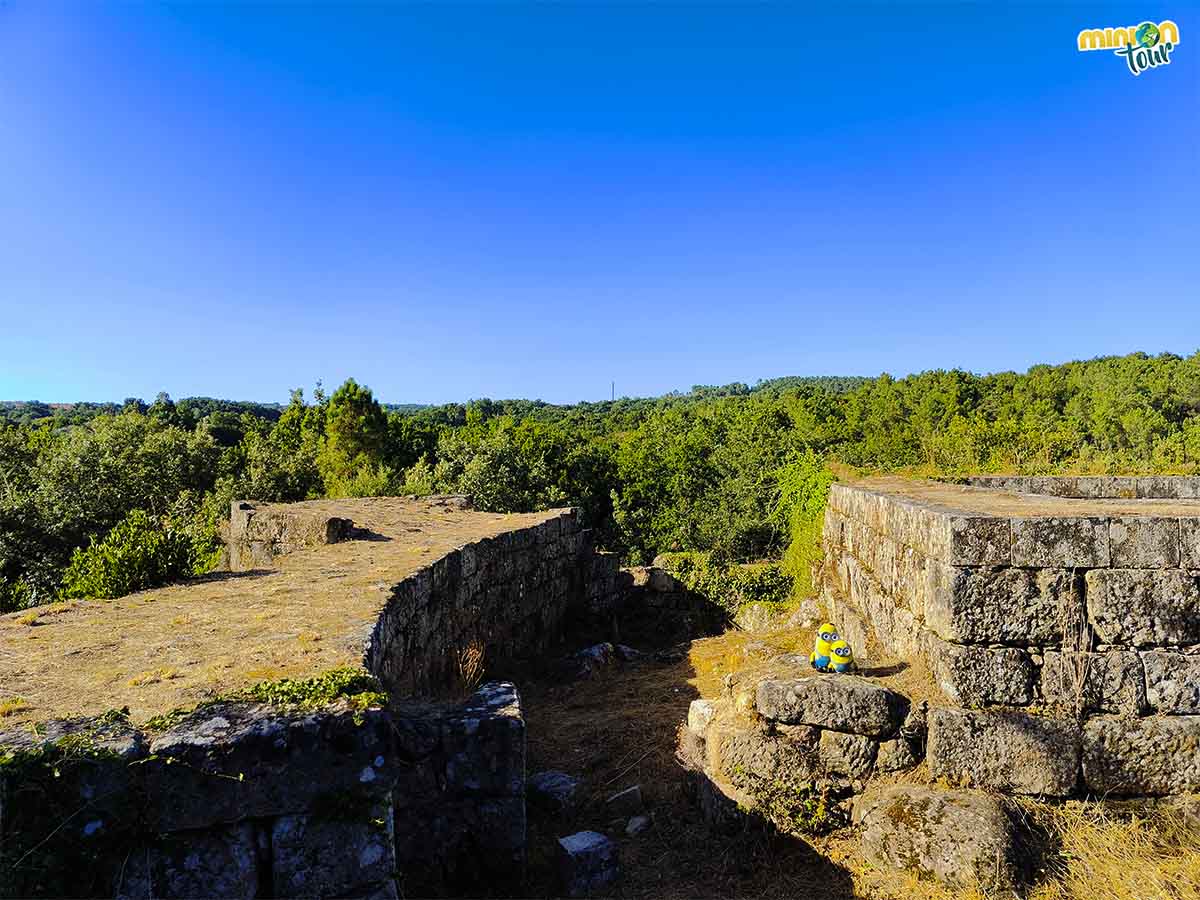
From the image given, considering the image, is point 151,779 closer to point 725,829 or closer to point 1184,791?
point 725,829

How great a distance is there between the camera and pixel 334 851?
294 centimetres

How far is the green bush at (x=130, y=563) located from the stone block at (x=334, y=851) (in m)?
4.54

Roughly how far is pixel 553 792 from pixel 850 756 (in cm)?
221

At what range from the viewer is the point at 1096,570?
195 inches

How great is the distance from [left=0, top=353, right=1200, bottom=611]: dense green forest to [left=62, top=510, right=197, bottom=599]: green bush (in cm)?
2

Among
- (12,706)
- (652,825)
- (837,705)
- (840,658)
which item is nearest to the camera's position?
(12,706)

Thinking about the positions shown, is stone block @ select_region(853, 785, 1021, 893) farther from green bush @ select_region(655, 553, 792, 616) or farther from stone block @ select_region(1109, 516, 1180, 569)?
green bush @ select_region(655, 553, 792, 616)

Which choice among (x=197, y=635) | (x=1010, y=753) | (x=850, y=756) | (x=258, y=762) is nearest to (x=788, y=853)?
(x=850, y=756)

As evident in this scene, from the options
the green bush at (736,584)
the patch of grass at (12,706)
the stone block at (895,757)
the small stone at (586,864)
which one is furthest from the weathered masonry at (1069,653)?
the green bush at (736,584)

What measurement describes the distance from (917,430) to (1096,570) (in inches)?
1406

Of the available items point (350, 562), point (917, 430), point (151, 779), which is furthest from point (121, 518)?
point (917, 430)

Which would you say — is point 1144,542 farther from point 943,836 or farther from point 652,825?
point 652,825

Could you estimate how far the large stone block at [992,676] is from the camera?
4.96 metres

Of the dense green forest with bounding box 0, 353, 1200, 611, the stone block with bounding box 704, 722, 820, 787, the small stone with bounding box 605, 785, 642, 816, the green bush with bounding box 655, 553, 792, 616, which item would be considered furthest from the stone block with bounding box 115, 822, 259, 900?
the green bush with bounding box 655, 553, 792, 616
